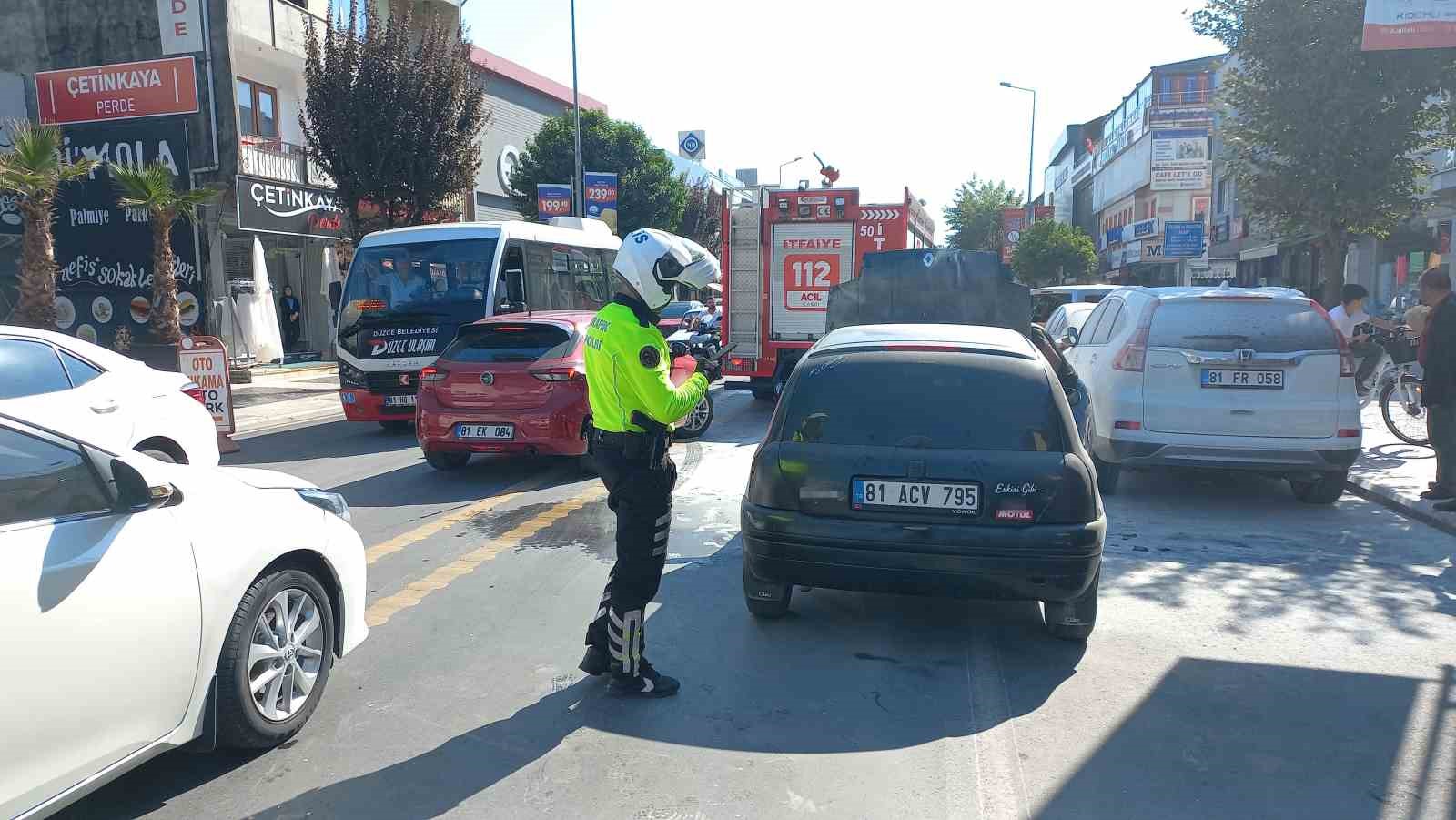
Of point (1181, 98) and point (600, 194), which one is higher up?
point (1181, 98)

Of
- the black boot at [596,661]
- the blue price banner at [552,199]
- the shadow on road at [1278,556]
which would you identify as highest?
the blue price banner at [552,199]

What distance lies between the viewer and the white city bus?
12.4 metres

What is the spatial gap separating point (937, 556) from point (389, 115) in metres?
18.1

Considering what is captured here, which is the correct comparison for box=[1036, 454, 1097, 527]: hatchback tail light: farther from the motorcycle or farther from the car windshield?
the car windshield

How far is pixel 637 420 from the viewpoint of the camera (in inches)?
166

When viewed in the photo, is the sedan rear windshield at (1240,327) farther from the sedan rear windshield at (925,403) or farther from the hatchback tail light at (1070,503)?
the hatchback tail light at (1070,503)

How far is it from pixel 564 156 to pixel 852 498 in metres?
34.0

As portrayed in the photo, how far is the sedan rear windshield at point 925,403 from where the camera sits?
4.81 metres

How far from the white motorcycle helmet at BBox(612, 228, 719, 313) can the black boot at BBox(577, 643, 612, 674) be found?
58.0 inches

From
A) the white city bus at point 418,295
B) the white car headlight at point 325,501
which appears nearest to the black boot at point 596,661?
the white car headlight at point 325,501

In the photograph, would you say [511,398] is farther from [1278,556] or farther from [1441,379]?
[1441,379]

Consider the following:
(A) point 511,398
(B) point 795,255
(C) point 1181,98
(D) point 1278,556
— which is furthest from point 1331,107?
(C) point 1181,98

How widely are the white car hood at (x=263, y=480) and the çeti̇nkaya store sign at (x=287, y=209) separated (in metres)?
18.5

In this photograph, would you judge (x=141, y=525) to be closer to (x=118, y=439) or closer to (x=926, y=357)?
(x=926, y=357)
